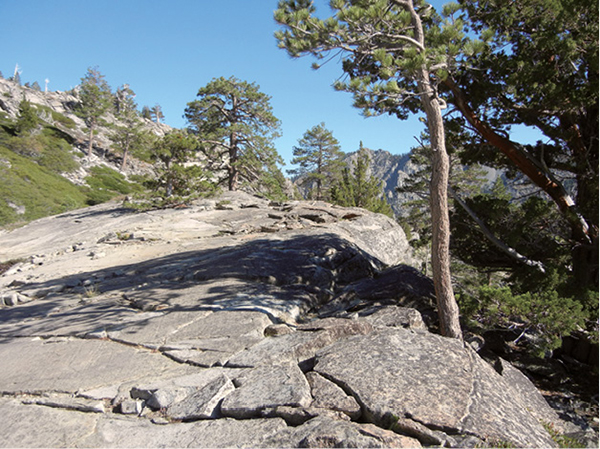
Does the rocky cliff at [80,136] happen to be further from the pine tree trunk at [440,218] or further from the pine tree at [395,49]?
the pine tree trunk at [440,218]

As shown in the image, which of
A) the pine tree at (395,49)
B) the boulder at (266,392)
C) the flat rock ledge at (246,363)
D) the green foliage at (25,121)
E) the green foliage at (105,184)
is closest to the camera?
the flat rock ledge at (246,363)

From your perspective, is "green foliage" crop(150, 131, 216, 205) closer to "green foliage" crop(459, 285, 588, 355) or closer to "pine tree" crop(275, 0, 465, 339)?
"pine tree" crop(275, 0, 465, 339)

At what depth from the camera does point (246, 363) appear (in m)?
4.46

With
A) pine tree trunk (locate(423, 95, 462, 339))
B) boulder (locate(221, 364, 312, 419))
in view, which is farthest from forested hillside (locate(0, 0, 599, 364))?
boulder (locate(221, 364, 312, 419))

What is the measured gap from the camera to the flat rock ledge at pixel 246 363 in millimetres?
3236

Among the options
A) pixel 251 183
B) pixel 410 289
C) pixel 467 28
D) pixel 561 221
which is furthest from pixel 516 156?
pixel 251 183

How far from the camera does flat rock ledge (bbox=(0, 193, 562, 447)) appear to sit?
324 centimetres

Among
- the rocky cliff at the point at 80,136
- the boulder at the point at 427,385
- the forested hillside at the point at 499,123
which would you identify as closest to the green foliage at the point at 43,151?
the rocky cliff at the point at 80,136

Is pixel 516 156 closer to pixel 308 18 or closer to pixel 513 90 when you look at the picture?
pixel 513 90

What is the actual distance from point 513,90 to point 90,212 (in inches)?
821

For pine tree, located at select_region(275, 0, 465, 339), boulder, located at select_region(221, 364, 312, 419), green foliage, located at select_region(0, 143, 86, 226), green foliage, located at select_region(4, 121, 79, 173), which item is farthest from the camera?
green foliage, located at select_region(4, 121, 79, 173)

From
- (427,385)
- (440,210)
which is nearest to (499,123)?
(440,210)

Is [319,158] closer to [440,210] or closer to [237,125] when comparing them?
[237,125]

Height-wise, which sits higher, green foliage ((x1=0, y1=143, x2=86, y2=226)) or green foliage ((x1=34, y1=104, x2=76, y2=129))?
green foliage ((x1=34, y1=104, x2=76, y2=129))
